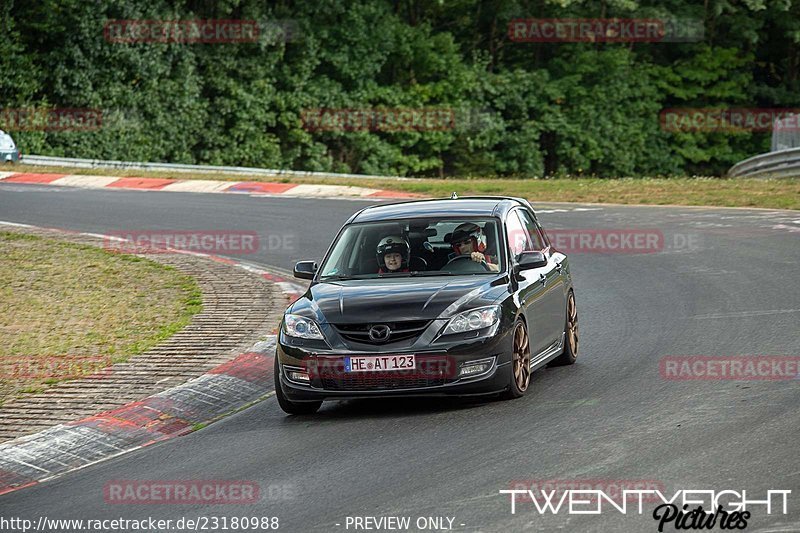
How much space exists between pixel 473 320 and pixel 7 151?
92.2 feet

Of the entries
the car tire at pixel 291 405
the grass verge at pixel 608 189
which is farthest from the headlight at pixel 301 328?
the grass verge at pixel 608 189

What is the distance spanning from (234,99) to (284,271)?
93.4 feet

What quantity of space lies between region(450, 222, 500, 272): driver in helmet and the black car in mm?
11

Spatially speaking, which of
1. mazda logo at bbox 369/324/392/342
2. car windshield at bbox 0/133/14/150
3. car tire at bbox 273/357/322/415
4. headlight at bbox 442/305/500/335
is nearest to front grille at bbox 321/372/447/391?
mazda logo at bbox 369/324/392/342

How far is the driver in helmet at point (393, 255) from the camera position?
11000mm

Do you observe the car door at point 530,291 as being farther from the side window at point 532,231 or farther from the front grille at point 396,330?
the front grille at point 396,330

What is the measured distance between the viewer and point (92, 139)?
4169 cm

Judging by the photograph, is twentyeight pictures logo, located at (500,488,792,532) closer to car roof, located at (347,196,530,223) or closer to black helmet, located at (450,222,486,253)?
black helmet, located at (450,222,486,253)

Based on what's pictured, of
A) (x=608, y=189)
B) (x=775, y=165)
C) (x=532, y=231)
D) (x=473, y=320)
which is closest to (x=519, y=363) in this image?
(x=473, y=320)

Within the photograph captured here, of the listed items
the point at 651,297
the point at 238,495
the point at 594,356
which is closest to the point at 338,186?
the point at 651,297

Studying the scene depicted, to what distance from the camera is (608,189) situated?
29438 mm

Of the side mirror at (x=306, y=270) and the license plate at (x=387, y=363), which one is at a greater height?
the side mirror at (x=306, y=270)

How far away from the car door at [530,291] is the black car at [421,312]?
12mm

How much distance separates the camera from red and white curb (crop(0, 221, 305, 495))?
9023 mm
